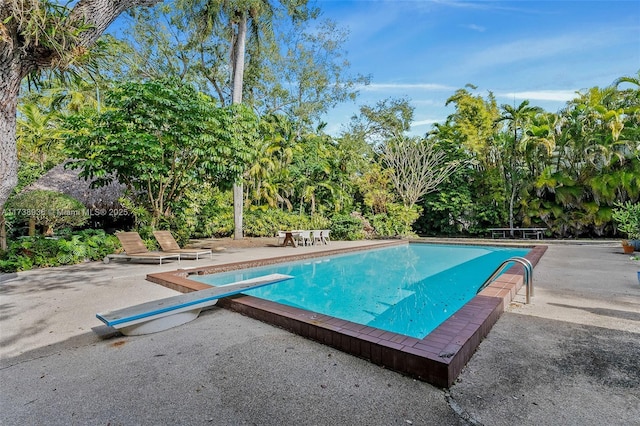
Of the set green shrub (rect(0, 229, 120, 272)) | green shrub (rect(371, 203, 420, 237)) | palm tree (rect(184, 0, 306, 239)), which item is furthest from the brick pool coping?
green shrub (rect(371, 203, 420, 237))

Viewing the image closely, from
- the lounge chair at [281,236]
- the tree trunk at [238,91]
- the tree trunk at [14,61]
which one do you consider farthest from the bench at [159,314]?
→ the tree trunk at [238,91]

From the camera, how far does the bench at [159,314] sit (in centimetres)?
334

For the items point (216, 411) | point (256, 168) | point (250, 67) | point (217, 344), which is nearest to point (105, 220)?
point (256, 168)

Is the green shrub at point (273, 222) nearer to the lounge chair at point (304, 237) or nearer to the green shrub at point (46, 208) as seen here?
the lounge chair at point (304, 237)

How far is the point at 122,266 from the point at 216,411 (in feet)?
24.7

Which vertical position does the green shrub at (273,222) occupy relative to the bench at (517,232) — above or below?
above

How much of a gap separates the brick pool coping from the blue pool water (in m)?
1.01

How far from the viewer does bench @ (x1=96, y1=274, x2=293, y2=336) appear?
11.0 ft

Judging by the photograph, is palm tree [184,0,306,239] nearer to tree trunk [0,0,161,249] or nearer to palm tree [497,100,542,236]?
tree trunk [0,0,161,249]

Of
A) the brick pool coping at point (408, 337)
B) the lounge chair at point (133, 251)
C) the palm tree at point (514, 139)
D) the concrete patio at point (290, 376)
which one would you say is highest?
the palm tree at point (514, 139)

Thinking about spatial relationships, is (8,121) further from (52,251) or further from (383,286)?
(52,251)

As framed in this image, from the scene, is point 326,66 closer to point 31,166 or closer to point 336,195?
point 336,195

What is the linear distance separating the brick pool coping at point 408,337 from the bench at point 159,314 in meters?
0.45

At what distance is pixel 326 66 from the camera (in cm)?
1980
